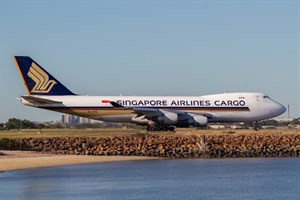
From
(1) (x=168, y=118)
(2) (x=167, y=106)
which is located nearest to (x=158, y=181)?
(1) (x=168, y=118)

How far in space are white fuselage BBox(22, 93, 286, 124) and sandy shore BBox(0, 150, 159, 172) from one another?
699 inches

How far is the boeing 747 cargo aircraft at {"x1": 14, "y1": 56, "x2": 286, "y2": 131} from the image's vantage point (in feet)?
220

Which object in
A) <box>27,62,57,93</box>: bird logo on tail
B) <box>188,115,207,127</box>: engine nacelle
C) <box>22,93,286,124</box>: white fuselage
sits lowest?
<box>188,115,207,127</box>: engine nacelle

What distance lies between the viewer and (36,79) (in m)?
70.0

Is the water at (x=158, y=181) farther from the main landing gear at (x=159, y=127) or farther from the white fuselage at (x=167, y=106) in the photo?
the main landing gear at (x=159, y=127)

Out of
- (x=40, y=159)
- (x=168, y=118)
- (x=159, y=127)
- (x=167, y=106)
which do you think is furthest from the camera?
(x=159, y=127)

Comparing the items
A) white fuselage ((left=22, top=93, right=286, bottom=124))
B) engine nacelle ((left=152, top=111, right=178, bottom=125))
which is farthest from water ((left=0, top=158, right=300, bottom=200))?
white fuselage ((left=22, top=93, right=286, bottom=124))

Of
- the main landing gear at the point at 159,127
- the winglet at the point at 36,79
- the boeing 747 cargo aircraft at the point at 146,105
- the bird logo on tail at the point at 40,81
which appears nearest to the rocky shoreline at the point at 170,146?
the boeing 747 cargo aircraft at the point at 146,105

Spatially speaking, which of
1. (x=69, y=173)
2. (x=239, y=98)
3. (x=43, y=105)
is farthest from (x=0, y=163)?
(x=239, y=98)

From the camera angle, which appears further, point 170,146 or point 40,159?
point 170,146

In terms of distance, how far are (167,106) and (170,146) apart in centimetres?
1275

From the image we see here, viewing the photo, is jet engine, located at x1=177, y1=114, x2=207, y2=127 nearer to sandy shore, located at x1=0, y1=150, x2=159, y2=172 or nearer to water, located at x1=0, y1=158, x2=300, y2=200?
sandy shore, located at x1=0, y1=150, x2=159, y2=172

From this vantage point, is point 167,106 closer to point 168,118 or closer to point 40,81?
point 168,118

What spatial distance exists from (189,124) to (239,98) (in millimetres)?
6023
